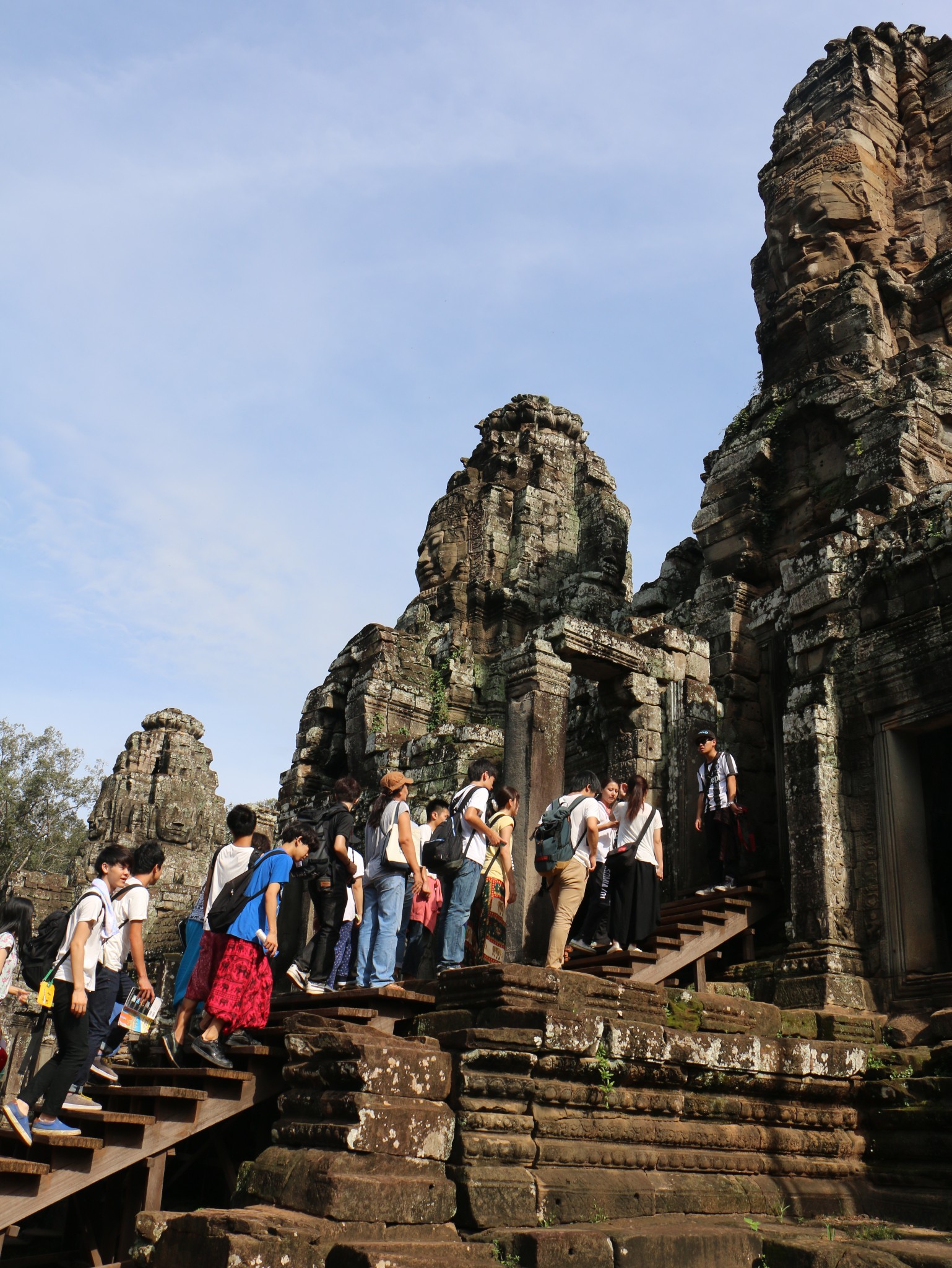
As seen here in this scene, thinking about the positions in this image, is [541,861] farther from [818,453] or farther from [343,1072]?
[818,453]

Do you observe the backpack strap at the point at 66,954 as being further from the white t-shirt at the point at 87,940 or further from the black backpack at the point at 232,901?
the black backpack at the point at 232,901

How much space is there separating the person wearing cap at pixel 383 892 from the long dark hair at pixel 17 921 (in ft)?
7.22

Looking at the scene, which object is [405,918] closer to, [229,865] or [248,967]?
[229,865]

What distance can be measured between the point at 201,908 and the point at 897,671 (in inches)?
244

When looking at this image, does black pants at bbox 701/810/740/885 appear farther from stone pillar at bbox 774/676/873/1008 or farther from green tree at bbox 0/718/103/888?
green tree at bbox 0/718/103/888

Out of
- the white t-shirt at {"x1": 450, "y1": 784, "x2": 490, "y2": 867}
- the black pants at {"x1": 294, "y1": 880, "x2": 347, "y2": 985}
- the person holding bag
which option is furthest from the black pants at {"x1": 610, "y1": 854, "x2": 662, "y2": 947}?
the black pants at {"x1": 294, "y1": 880, "x2": 347, "y2": 985}

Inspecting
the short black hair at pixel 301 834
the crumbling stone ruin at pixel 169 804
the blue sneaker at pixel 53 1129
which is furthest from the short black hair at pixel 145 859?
the crumbling stone ruin at pixel 169 804

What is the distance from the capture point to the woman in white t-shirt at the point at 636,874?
28.5 ft

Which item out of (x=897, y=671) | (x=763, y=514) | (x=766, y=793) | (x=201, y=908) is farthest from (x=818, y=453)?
(x=201, y=908)

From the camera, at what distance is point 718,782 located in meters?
10.4

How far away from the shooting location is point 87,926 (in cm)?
620

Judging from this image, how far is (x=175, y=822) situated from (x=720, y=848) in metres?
17.8

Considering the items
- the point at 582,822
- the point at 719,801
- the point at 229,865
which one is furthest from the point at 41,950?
the point at 719,801

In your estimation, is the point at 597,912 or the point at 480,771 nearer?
the point at 480,771
